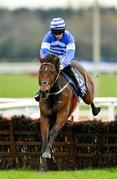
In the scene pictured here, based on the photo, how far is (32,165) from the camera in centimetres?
1112

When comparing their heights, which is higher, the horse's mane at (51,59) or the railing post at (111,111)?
the horse's mane at (51,59)

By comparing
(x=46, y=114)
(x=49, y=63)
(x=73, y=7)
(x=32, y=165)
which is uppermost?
(x=73, y=7)

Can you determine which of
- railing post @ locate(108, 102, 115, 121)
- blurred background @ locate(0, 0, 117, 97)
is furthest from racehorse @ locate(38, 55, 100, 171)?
blurred background @ locate(0, 0, 117, 97)

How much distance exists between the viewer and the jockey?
36.6 ft

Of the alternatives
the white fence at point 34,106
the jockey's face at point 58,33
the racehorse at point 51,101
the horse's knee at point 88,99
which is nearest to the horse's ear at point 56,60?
the racehorse at point 51,101

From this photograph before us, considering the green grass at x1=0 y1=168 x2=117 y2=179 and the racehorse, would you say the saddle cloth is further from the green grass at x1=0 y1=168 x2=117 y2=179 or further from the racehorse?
the green grass at x1=0 y1=168 x2=117 y2=179

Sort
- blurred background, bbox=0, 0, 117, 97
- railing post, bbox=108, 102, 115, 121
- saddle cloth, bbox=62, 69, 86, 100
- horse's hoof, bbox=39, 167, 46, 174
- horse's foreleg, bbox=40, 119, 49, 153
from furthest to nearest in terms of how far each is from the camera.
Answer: blurred background, bbox=0, 0, 117, 97
railing post, bbox=108, 102, 115, 121
saddle cloth, bbox=62, 69, 86, 100
horse's foreleg, bbox=40, 119, 49, 153
horse's hoof, bbox=39, 167, 46, 174

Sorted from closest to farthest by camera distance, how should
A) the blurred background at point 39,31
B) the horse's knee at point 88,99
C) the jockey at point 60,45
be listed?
the jockey at point 60,45 → the horse's knee at point 88,99 → the blurred background at point 39,31

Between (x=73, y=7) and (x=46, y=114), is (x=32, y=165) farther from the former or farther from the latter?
(x=73, y=7)

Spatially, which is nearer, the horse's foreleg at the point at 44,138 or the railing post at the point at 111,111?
the horse's foreleg at the point at 44,138

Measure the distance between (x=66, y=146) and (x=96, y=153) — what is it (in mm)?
406

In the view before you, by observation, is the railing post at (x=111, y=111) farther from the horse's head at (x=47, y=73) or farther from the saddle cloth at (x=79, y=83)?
the horse's head at (x=47, y=73)

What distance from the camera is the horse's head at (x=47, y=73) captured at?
10559 mm

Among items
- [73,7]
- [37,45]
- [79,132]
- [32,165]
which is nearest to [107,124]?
[79,132]
